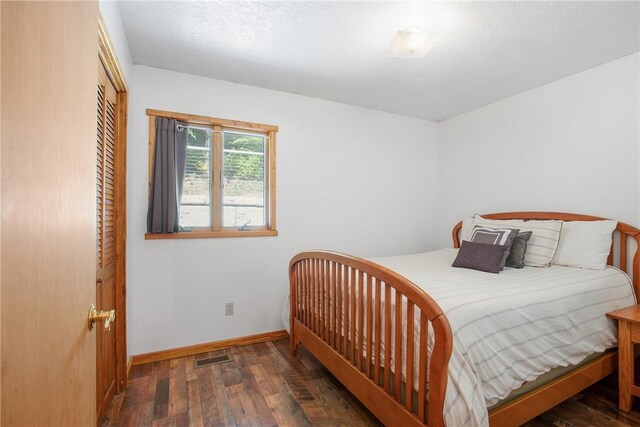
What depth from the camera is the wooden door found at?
0.41 meters

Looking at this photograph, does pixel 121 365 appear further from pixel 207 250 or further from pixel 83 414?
pixel 83 414

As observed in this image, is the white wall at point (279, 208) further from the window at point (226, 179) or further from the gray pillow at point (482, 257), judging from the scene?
the gray pillow at point (482, 257)

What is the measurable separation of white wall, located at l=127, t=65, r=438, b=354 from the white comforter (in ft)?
4.04

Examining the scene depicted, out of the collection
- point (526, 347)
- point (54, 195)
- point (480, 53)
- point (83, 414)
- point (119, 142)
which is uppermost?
point (480, 53)

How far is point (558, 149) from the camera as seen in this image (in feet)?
9.12

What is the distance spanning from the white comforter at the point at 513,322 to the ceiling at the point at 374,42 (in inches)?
64.8

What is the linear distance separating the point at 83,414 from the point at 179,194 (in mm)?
2023

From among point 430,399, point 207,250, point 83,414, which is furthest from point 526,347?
point 207,250

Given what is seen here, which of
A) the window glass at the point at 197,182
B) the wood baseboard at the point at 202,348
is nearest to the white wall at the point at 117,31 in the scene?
the window glass at the point at 197,182

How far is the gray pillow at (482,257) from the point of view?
230 centimetres

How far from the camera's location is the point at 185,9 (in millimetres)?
1831

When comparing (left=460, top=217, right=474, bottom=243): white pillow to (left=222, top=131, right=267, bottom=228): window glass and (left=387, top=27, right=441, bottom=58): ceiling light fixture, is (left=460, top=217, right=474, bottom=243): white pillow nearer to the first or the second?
(left=387, top=27, right=441, bottom=58): ceiling light fixture

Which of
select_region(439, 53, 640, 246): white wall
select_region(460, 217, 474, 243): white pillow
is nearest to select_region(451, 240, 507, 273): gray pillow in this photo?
select_region(460, 217, 474, 243): white pillow

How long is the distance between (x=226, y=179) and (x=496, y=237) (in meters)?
2.42
